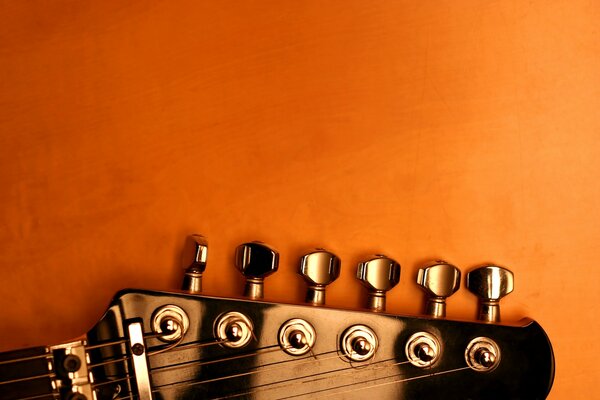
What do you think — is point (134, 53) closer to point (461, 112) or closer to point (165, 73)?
point (165, 73)

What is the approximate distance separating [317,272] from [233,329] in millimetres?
132

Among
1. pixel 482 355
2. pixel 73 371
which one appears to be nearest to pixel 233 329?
pixel 73 371

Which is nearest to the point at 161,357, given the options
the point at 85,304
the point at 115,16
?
the point at 85,304

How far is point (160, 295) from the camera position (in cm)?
70

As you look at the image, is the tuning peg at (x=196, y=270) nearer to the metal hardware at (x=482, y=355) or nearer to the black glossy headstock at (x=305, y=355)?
the black glossy headstock at (x=305, y=355)

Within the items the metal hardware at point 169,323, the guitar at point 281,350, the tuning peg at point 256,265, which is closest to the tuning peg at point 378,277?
the guitar at point 281,350

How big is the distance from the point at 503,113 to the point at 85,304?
0.65m

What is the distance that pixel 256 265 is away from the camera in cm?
75

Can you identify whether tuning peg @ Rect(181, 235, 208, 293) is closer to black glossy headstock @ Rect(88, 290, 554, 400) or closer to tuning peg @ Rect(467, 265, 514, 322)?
black glossy headstock @ Rect(88, 290, 554, 400)

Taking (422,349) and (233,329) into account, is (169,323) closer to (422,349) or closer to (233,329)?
(233,329)

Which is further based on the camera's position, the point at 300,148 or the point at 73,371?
the point at 300,148

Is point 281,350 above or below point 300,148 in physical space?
below

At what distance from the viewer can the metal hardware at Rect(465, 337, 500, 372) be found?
741 millimetres

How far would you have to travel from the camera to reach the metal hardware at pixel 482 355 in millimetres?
741
